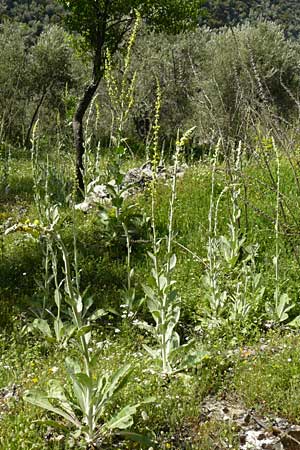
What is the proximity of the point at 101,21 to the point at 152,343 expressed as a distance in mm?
7567

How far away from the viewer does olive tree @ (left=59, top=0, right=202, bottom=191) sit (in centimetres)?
1012

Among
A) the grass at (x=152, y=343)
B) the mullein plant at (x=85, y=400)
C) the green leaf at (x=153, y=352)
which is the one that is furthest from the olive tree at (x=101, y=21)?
the mullein plant at (x=85, y=400)

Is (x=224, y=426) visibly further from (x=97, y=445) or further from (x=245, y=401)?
(x=97, y=445)

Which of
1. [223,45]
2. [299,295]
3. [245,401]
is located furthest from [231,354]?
[223,45]

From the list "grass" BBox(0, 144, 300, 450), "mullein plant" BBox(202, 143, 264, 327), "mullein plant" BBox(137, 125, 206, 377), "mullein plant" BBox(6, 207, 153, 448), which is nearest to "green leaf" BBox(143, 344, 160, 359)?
"mullein plant" BBox(137, 125, 206, 377)

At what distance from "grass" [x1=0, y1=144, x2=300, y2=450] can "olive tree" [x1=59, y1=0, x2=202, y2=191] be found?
9.08 ft

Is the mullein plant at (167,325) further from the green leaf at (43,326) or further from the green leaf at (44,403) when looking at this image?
the green leaf at (43,326)

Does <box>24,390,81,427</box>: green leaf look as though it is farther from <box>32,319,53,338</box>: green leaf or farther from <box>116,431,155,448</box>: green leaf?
<box>32,319,53,338</box>: green leaf

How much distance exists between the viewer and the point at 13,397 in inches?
142

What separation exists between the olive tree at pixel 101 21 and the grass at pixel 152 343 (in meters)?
2.77

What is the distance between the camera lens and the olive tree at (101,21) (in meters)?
10.1

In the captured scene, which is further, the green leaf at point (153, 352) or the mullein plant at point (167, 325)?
the green leaf at point (153, 352)

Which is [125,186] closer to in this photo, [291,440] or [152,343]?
[152,343]

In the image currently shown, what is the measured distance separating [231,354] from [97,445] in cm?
148
